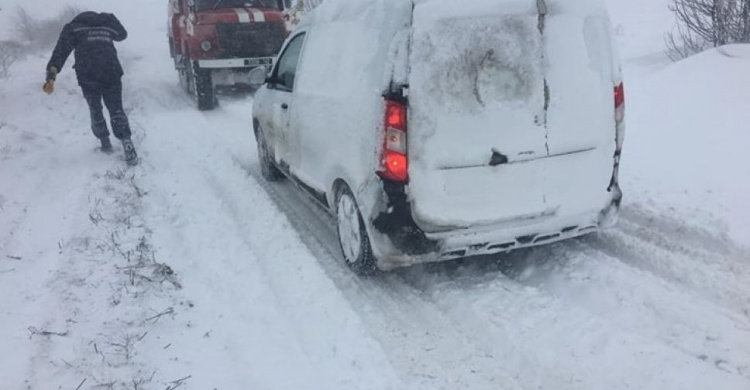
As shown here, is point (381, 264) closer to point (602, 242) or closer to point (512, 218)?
point (512, 218)

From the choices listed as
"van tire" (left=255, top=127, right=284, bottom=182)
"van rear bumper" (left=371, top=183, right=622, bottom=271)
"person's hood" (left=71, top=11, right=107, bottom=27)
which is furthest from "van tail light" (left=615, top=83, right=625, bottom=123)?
"person's hood" (left=71, top=11, right=107, bottom=27)

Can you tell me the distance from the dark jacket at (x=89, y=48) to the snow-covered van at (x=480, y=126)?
5140 mm

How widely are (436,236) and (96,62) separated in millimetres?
6116

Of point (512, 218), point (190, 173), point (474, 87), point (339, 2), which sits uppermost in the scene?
point (339, 2)

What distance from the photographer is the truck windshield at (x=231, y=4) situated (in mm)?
12406

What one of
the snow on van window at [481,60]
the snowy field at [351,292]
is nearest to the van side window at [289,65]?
the snowy field at [351,292]

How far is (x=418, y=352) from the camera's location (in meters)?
3.51

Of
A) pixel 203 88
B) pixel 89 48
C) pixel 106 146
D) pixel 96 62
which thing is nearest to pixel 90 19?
pixel 89 48

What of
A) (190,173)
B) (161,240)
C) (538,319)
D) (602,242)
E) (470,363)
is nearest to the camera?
(470,363)

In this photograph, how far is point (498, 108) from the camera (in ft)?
12.7

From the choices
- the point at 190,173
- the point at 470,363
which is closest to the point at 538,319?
the point at 470,363

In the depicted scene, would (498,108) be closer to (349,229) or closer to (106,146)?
(349,229)

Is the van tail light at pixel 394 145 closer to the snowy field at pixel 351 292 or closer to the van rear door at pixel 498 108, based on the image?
the van rear door at pixel 498 108

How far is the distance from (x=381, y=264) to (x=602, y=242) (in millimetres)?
1834
